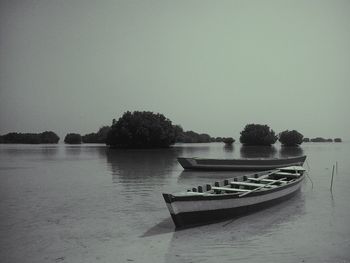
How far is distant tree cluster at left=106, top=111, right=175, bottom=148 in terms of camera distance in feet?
339

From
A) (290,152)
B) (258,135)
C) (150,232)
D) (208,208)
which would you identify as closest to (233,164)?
(208,208)

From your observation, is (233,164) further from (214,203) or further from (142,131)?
(142,131)

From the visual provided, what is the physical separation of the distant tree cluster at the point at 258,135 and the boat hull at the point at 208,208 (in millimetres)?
139491

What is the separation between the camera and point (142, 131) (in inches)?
3994

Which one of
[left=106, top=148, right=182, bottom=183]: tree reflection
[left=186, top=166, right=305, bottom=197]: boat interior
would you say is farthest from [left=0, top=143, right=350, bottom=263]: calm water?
[left=106, top=148, right=182, bottom=183]: tree reflection

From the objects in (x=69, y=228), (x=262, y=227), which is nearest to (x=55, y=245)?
(x=69, y=228)

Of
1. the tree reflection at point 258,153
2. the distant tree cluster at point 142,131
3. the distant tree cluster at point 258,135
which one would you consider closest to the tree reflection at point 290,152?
the tree reflection at point 258,153

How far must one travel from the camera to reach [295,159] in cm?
4122

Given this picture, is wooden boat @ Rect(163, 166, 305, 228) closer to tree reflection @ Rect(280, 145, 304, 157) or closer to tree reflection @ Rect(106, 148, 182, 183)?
tree reflection @ Rect(106, 148, 182, 183)

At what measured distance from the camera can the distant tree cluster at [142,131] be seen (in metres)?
103

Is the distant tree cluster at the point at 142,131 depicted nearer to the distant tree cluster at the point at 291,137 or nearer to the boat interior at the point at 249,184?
the distant tree cluster at the point at 291,137

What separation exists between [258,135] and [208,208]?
14338 centimetres

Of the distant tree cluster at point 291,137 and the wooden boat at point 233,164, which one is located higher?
the distant tree cluster at point 291,137

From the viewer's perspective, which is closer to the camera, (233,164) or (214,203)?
(214,203)
